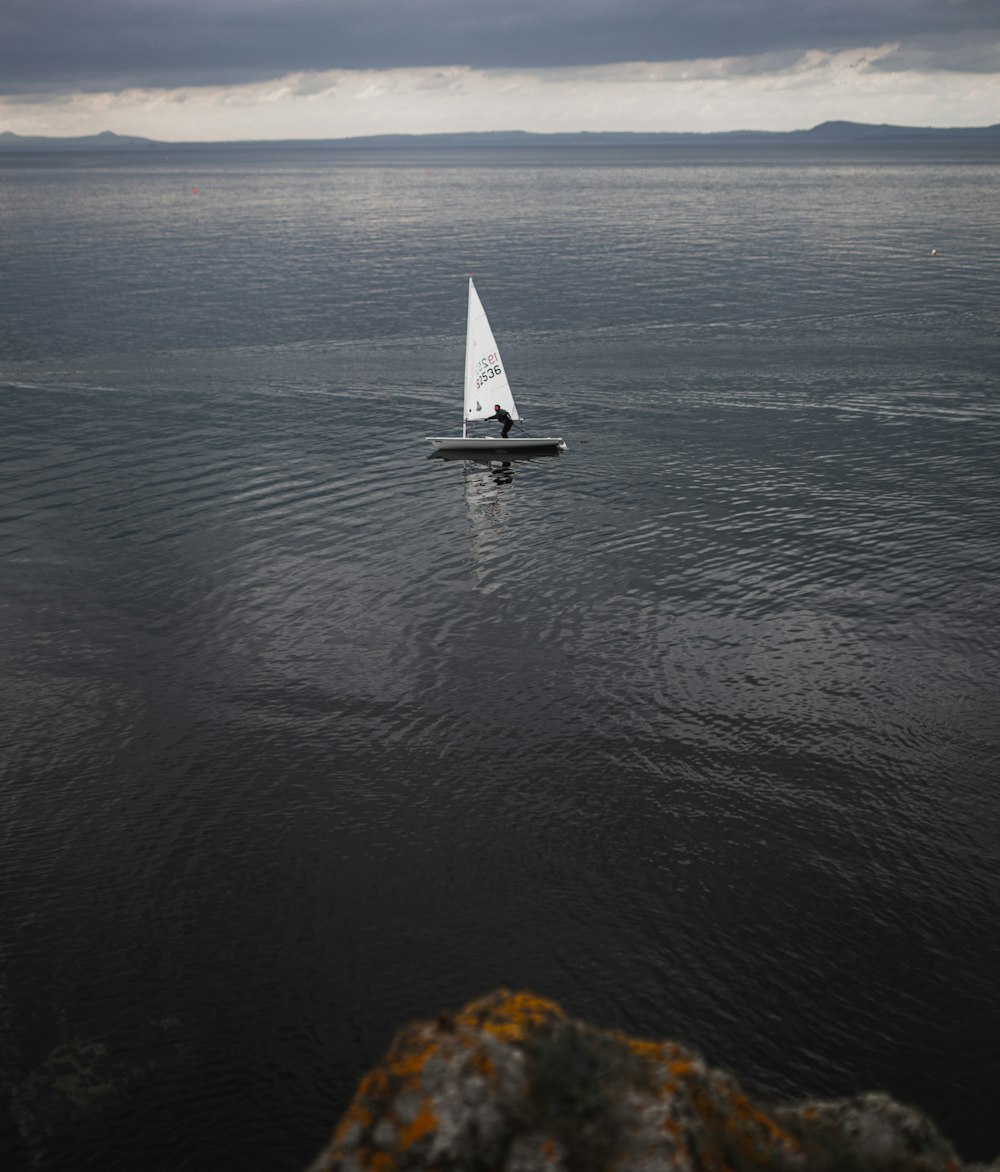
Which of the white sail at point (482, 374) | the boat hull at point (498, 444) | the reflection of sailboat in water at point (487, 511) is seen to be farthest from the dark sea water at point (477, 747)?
the white sail at point (482, 374)

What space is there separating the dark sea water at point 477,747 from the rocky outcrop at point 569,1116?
11.0 metres

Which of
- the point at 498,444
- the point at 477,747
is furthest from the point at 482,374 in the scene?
the point at 477,747

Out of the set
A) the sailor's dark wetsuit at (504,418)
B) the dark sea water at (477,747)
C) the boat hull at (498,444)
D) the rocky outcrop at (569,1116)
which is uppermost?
the rocky outcrop at (569,1116)

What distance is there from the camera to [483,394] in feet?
211

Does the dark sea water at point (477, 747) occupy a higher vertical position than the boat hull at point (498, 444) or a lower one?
lower

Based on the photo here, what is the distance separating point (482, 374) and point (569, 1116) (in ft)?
185

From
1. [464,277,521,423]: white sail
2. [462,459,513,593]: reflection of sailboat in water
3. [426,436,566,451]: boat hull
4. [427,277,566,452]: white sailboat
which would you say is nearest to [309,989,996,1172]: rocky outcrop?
[462,459,513,593]: reflection of sailboat in water

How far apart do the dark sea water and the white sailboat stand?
1708 millimetres

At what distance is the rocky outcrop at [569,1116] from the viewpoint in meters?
9.61

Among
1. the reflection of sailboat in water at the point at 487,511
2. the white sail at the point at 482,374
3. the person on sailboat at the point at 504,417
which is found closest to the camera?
the reflection of sailboat in water at the point at 487,511

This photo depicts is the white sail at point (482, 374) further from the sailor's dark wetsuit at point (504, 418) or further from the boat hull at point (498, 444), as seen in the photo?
the boat hull at point (498, 444)

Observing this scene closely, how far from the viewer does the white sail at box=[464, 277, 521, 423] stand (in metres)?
63.0

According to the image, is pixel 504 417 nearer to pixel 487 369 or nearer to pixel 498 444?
pixel 498 444

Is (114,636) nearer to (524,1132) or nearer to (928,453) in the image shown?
(524,1132)
